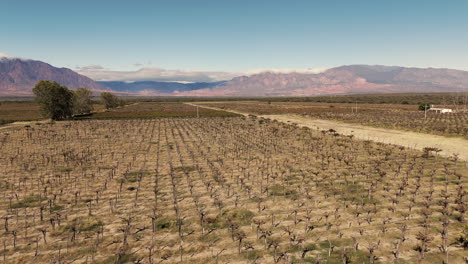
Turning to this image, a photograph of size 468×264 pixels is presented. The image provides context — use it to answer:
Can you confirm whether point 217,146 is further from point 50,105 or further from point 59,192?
point 50,105

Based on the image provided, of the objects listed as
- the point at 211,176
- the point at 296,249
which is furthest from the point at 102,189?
the point at 296,249

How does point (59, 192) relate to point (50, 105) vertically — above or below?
below

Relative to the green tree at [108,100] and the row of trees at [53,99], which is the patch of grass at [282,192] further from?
the green tree at [108,100]

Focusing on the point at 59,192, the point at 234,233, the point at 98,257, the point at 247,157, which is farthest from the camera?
the point at 247,157

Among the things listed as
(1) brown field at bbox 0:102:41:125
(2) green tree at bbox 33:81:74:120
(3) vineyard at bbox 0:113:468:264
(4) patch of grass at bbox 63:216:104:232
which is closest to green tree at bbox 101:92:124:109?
(1) brown field at bbox 0:102:41:125

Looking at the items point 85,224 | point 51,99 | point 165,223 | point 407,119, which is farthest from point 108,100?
point 165,223

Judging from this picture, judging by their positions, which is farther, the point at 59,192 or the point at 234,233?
the point at 59,192

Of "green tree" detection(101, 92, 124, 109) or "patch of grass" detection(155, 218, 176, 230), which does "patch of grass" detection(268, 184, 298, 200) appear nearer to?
"patch of grass" detection(155, 218, 176, 230)
